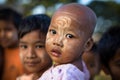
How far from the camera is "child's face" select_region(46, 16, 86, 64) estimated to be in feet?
7.96

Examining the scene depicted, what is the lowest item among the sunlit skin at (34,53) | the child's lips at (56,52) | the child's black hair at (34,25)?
the sunlit skin at (34,53)

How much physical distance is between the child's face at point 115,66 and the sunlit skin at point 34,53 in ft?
2.76

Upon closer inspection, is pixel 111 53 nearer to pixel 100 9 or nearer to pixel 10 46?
pixel 10 46

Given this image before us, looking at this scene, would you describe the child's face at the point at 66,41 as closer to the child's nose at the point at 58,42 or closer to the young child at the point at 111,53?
the child's nose at the point at 58,42

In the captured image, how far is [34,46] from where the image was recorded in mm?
3078

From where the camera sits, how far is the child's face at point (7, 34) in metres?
5.03

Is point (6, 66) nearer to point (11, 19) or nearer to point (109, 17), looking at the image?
point (11, 19)

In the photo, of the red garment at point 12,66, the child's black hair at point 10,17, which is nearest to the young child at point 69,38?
the red garment at point 12,66

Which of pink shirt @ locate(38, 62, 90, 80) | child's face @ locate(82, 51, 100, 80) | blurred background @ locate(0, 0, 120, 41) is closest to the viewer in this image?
pink shirt @ locate(38, 62, 90, 80)

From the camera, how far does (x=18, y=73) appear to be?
4.99 meters

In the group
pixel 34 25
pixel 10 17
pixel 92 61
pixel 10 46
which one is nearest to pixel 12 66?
pixel 10 46

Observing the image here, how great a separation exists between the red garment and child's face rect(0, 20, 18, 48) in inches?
5.8

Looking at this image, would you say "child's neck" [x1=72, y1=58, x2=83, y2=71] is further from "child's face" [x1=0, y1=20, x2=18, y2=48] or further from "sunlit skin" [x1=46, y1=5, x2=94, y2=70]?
"child's face" [x1=0, y1=20, x2=18, y2=48]

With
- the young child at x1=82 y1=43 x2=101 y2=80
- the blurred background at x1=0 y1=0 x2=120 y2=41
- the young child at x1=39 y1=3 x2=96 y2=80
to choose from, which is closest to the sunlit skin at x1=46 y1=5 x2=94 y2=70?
the young child at x1=39 y1=3 x2=96 y2=80
